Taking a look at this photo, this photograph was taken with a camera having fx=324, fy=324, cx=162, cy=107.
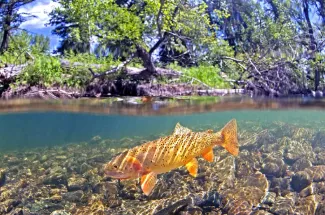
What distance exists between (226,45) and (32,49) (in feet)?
32.0

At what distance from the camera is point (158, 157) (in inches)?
144

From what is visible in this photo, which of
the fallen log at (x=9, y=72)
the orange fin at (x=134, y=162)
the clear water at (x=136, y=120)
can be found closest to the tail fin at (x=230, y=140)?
the orange fin at (x=134, y=162)

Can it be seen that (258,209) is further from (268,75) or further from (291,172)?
(268,75)

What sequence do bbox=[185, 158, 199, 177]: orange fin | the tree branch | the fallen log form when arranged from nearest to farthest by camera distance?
bbox=[185, 158, 199, 177]: orange fin, the fallen log, the tree branch

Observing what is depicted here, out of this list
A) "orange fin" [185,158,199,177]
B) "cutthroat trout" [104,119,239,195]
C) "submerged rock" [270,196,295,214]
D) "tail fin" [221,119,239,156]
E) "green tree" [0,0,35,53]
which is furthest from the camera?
"green tree" [0,0,35,53]

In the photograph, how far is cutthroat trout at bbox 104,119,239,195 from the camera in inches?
136

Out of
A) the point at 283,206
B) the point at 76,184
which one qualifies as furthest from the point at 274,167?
the point at 76,184

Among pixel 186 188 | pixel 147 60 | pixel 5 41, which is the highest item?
pixel 5 41

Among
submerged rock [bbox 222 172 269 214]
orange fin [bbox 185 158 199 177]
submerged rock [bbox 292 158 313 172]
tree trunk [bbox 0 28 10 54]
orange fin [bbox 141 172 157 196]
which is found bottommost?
submerged rock [bbox 222 172 269 214]

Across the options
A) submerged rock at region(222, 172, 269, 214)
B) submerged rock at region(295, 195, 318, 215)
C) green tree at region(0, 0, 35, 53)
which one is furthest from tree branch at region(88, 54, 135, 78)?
submerged rock at region(295, 195, 318, 215)

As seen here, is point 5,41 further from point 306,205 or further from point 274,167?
point 306,205

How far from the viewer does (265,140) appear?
14867mm

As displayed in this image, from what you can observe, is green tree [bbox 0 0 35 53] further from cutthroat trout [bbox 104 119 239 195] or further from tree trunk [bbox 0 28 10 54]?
cutthroat trout [bbox 104 119 239 195]

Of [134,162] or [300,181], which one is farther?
[300,181]
